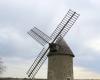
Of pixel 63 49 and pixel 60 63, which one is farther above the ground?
pixel 63 49

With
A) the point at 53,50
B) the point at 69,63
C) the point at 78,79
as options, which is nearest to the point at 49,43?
the point at 53,50

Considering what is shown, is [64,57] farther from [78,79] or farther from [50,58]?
[78,79]

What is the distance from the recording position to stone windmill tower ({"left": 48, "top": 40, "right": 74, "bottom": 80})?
28.1 meters

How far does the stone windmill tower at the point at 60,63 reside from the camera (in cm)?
2811

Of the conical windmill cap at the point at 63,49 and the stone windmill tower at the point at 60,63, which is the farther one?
the conical windmill cap at the point at 63,49

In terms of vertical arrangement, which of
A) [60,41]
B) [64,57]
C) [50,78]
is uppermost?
[60,41]

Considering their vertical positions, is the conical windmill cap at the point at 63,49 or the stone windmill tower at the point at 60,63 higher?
the conical windmill cap at the point at 63,49

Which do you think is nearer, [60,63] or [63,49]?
[60,63]

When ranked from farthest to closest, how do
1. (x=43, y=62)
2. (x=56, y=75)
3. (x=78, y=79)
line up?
(x=78, y=79)
(x=43, y=62)
(x=56, y=75)

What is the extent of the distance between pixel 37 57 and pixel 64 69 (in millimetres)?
3611

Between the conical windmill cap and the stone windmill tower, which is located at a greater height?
the conical windmill cap

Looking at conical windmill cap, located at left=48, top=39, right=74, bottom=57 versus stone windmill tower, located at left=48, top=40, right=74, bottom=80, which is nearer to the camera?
stone windmill tower, located at left=48, top=40, right=74, bottom=80

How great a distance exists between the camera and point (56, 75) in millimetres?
28125

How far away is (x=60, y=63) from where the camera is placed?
1109 inches
